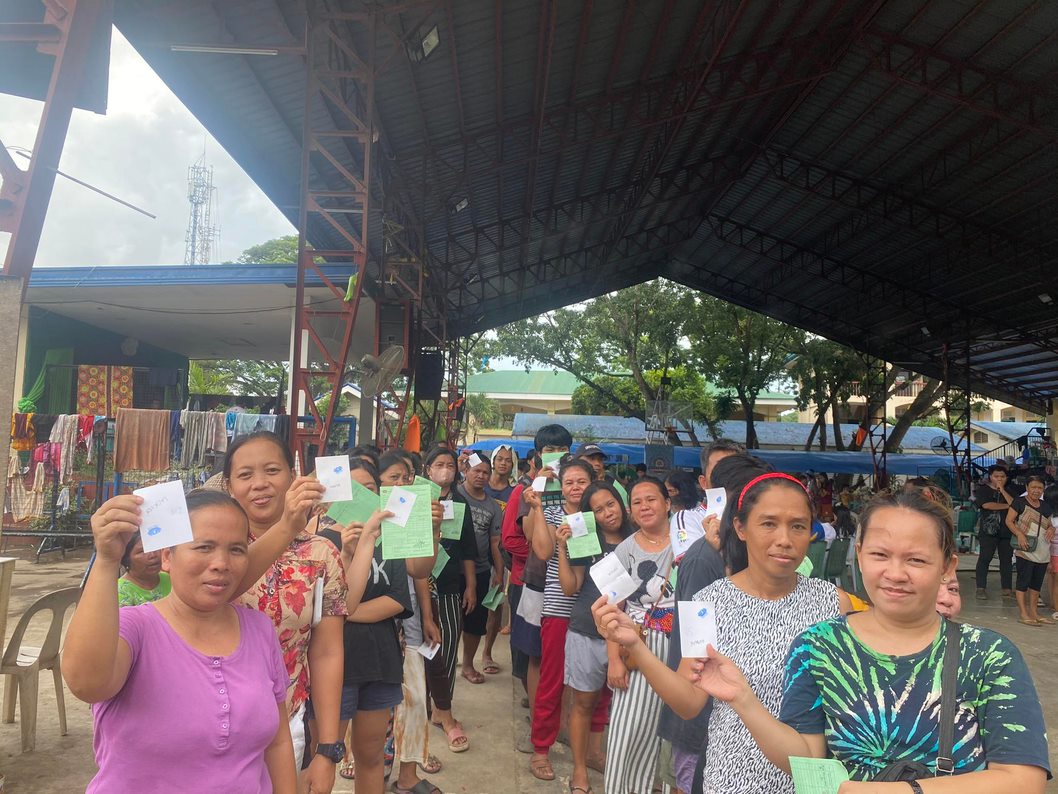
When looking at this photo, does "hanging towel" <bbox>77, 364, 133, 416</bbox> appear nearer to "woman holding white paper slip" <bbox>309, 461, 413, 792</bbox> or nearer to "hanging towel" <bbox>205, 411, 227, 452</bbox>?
"hanging towel" <bbox>205, 411, 227, 452</bbox>

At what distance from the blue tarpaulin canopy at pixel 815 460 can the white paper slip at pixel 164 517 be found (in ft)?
44.2

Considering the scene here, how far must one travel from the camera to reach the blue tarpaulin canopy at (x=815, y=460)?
16.1 m

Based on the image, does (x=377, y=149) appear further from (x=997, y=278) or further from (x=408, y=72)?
(x=997, y=278)

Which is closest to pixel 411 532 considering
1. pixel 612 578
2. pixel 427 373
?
pixel 612 578

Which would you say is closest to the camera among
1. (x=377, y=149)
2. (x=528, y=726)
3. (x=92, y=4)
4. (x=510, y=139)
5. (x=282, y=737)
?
(x=282, y=737)

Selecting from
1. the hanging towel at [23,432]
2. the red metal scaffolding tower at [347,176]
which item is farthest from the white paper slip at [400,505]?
the hanging towel at [23,432]

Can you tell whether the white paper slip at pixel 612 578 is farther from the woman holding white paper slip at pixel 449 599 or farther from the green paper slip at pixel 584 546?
the woman holding white paper slip at pixel 449 599

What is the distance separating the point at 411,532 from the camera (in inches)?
102

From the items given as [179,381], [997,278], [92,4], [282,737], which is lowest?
[282,737]

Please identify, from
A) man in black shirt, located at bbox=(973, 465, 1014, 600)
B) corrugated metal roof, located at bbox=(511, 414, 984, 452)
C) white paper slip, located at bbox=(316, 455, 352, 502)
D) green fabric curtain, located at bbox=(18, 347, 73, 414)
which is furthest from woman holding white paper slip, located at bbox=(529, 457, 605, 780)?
corrugated metal roof, located at bbox=(511, 414, 984, 452)

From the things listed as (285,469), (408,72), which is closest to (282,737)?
(285,469)

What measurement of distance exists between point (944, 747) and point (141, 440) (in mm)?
9654

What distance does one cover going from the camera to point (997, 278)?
1405 cm

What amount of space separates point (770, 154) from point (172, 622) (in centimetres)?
1348
